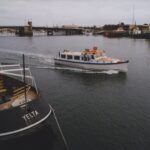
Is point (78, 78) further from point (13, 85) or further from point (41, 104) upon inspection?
point (41, 104)

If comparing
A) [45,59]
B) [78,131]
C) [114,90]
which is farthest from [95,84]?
[45,59]

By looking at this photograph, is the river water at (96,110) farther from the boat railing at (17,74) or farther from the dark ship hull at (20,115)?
the boat railing at (17,74)

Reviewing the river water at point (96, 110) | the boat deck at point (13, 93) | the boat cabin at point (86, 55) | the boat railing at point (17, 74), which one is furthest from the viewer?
the boat cabin at point (86, 55)

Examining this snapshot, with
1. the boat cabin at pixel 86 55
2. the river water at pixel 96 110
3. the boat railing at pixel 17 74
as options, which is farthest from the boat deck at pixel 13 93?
the boat cabin at pixel 86 55

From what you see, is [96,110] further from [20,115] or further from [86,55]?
[86,55]

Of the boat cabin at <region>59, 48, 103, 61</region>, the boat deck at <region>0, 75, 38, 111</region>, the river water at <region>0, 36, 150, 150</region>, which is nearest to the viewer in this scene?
the river water at <region>0, 36, 150, 150</region>

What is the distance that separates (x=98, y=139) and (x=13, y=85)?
1112 cm

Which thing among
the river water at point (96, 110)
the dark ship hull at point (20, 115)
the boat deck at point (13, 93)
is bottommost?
the river water at point (96, 110)

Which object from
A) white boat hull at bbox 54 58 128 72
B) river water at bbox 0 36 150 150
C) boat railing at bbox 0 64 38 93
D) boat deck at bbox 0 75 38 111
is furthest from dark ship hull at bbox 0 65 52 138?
white boat hull at bbox 54 58 128 72

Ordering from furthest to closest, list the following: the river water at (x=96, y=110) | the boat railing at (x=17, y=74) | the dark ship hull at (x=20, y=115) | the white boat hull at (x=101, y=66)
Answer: the white boat hull at (x=101, y=66), the boat railing at (x=17, y=74), the river water at (x=96, y=110), the dark ship hull at (x=20, y=115)

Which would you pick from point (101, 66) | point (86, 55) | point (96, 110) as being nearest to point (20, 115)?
point (96, 110)

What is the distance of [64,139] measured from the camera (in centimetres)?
2206

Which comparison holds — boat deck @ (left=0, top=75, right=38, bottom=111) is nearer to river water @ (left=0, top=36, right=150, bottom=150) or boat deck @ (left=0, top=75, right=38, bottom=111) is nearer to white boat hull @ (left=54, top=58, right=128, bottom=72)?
river water @ (left=0, top=36, right=150, bottom=150)

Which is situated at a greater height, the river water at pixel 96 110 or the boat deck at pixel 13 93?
the boat deck at pixel 13 93
